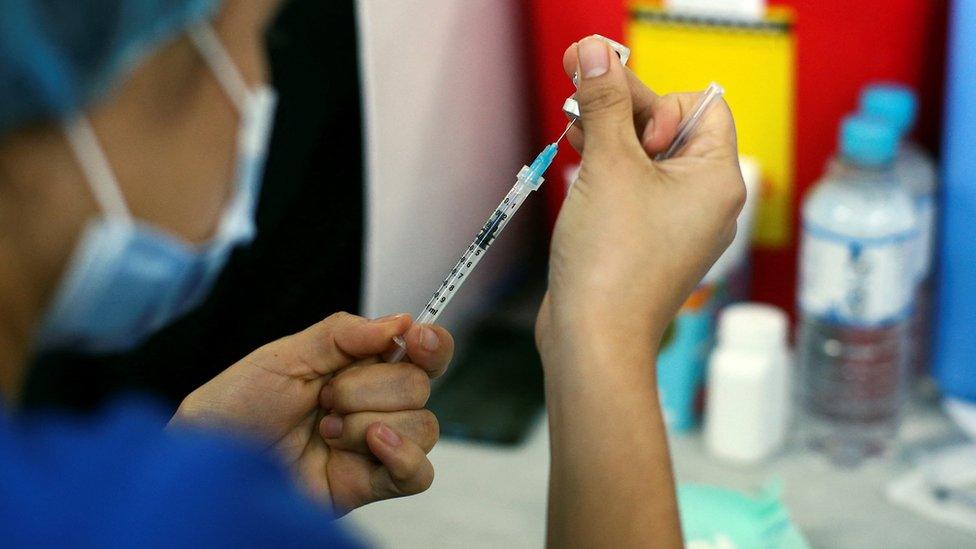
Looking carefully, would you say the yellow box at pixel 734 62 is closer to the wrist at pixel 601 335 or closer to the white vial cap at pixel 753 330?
the white vial cap at pixel 753 330

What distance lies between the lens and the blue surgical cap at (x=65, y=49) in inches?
18.2

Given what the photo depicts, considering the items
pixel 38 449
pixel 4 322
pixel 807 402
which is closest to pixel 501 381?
pixel 807 402

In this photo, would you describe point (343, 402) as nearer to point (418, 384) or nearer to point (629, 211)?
point (418, 384)

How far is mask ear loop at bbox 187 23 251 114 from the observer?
2.11 ft

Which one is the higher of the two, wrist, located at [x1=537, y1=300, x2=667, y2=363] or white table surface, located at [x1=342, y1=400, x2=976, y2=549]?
wrist, located at [x1=537, y1=300, x2=667, y2=363]

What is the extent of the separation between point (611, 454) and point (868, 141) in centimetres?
48

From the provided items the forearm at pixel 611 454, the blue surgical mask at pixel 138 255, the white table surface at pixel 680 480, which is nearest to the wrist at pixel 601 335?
the forearm at pixel 611 454

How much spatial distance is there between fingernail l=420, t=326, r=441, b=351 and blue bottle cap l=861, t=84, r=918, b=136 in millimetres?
508

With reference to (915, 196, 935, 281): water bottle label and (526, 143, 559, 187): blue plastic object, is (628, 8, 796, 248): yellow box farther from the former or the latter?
(526, 143, 559, 187): blue plastic object

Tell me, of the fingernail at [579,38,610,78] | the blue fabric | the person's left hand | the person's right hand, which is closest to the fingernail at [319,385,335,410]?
the person's left hand

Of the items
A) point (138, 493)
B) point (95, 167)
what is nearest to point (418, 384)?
point (95, 167)

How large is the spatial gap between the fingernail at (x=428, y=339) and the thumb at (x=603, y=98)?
0.48 ft

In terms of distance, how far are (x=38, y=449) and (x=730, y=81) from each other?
0.81 meters

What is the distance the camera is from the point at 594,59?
615 millimetres
